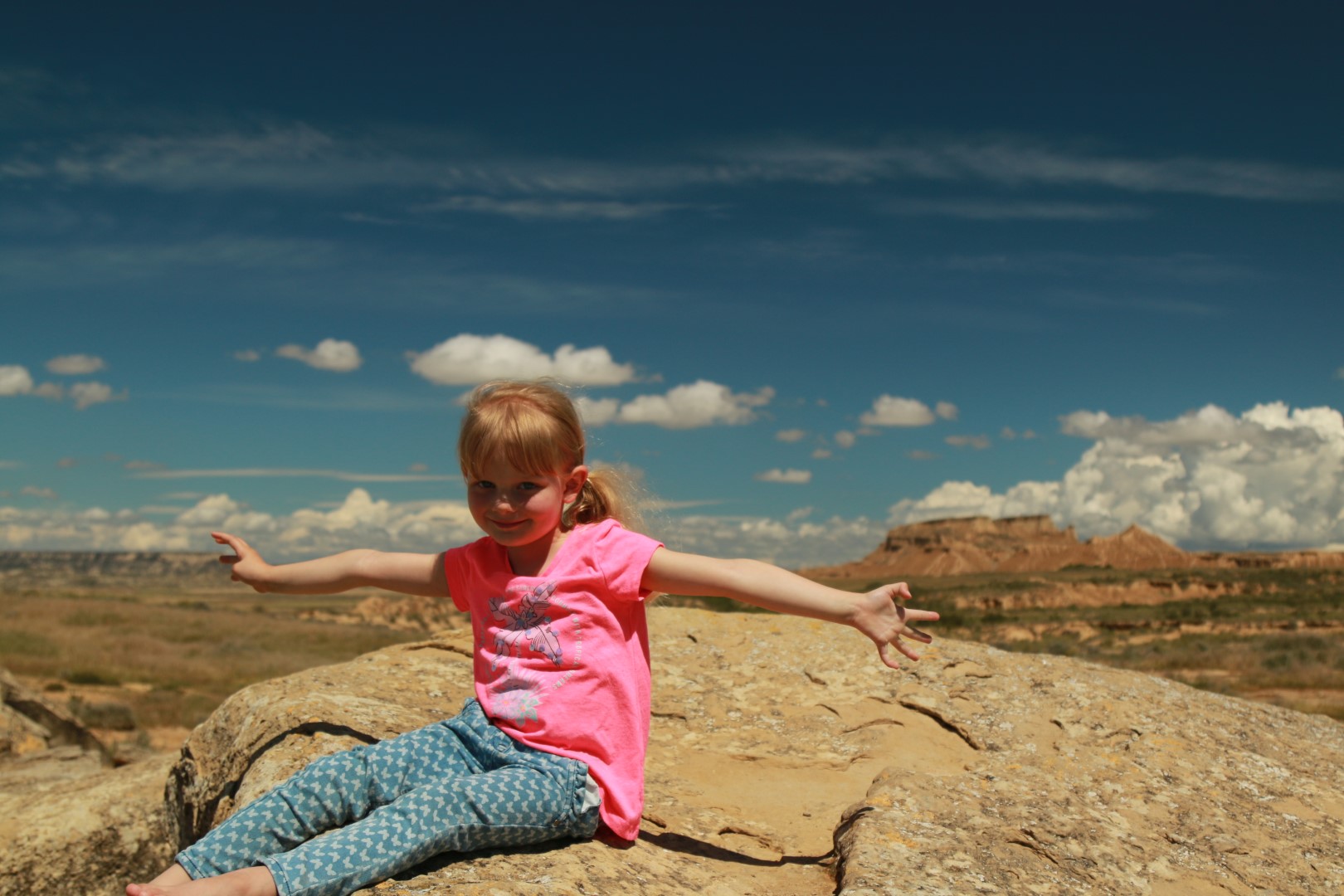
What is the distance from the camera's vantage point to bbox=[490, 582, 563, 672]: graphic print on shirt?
10.3 ft

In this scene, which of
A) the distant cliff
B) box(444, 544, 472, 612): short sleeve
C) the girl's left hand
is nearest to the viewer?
the girl's left hand

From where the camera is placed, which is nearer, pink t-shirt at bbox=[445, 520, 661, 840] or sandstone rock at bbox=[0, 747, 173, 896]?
pink t-shirt at bbox=[445, 520, 661, 840]

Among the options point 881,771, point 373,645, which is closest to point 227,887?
point 881,771

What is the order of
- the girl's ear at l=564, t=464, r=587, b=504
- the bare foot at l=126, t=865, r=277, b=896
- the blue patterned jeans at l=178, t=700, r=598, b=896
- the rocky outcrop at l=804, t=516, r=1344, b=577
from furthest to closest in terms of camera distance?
1. the rocky outcrop at l=804, t=516, r=1344, b=577
2. the girl's ear at l=564, t=464, r=587, b=504
3. the blue patterned jeans at l=178, t=700, r=598, b=896
4. the bare foot at l=126, t=865, r=277, b=896

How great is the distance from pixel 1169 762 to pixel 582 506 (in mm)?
3088

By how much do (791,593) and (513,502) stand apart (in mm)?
966

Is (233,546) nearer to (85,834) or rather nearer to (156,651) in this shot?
(85,834)

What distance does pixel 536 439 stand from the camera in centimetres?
320

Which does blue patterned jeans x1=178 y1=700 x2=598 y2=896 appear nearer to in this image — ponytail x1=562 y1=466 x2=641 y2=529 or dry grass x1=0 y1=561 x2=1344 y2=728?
ponytail x1=562 y1=466 x2=641 y2=529

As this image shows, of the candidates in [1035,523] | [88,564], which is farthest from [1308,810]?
[88,564]

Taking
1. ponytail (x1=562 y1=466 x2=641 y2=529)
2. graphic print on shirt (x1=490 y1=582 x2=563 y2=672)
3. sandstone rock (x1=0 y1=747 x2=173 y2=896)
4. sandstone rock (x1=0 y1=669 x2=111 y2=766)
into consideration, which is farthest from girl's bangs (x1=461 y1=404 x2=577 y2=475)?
sandstone rock (x1=0 y1=669 x2=111 y2=766)

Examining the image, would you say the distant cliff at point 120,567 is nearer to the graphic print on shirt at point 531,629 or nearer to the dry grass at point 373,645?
the dry grass at point 373,645

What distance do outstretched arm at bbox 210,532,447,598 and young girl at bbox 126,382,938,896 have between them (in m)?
0.16

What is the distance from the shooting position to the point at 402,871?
2652 millimetres
